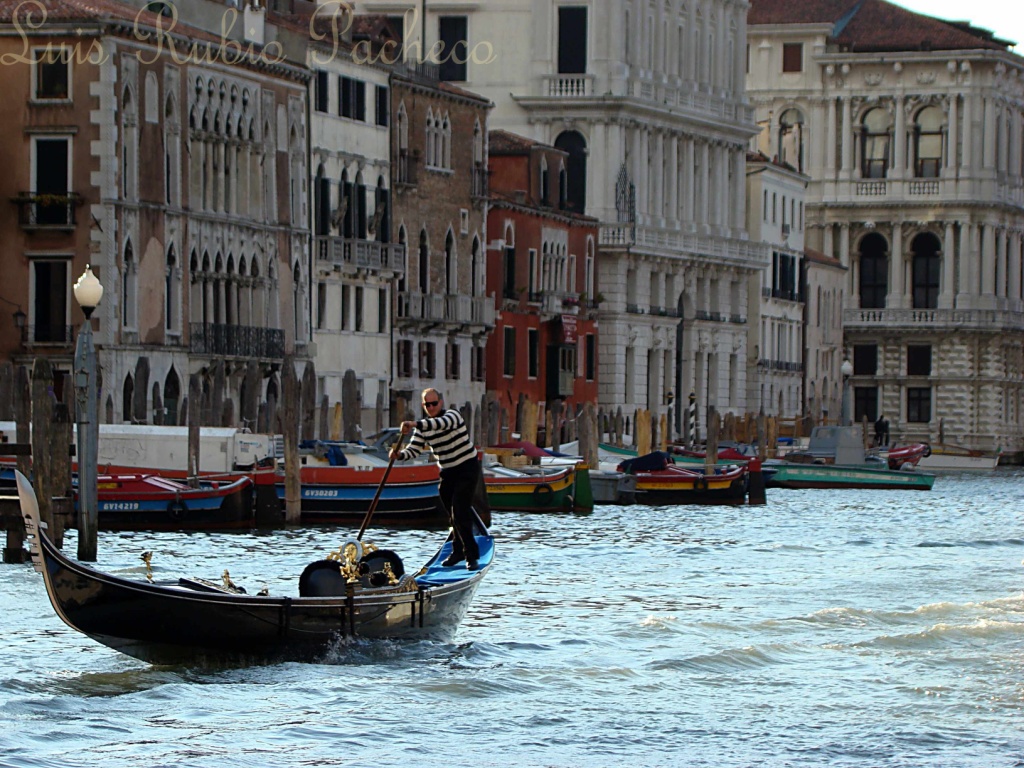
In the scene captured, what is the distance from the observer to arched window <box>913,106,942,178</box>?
88.6 metres

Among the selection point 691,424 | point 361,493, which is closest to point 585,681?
point 361,493

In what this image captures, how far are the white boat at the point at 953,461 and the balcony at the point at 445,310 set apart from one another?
19371 millimetres

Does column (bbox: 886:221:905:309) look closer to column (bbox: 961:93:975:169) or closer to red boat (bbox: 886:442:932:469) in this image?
column (bbox: 961:93:975:169)

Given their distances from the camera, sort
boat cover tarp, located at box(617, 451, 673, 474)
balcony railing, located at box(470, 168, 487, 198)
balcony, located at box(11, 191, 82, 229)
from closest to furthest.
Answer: balcony, located at box(11, 191, 82, 229) < boat cover tarp, located at box(617, 451, 673, 474) < balcony railing, located at box(470, 168, 487, 198)

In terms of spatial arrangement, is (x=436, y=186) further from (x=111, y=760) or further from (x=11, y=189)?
(x=111, y=760)

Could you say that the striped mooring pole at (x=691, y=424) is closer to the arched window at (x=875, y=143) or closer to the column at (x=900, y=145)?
the column at (x=900, y=145)

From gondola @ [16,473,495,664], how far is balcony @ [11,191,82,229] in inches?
851

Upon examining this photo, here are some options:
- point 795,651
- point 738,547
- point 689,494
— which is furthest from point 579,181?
point 795,651

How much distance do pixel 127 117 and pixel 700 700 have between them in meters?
24.6

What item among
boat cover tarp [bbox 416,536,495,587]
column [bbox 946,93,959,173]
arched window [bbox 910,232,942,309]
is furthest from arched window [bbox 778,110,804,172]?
boat cover tarp [bbox 416,536,495,587]

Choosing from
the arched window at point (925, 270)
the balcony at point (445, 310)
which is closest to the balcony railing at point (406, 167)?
the balcony at point (445, 310)

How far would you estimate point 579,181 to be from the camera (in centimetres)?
6862

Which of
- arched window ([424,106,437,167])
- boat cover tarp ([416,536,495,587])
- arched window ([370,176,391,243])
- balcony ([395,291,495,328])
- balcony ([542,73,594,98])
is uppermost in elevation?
balcony ([542,73,594,98])

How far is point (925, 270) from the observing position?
90000 mm
